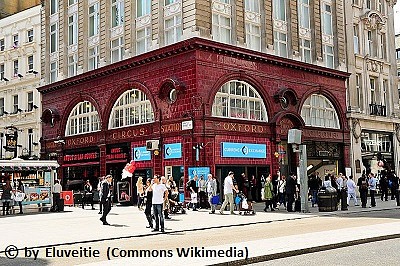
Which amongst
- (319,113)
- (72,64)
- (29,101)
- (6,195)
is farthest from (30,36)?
(319,113)

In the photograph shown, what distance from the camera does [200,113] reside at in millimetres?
28547

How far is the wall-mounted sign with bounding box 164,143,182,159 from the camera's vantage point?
2953 cm

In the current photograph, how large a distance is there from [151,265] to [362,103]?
3352 cm

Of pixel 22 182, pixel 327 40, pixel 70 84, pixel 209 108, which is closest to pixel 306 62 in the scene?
pixel 327 40

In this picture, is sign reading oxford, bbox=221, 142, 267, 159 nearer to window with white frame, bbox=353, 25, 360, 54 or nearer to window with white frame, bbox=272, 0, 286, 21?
window with white frame, bbox=272, 0, 286, 21

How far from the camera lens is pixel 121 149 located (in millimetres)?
34094

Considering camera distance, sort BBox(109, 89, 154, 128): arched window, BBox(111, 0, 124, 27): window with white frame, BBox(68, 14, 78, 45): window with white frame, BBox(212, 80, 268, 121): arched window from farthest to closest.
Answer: BBox(68, 14, 78, 45): window with white frame, BBox(111, 0, 124, 27): window with white frame, BBox(109, 89, 154, 128): arched window, BBox(212, 80, 268, 121): arched window

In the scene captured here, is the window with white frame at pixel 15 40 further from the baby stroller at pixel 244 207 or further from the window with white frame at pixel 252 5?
the baby stroller at pixel 244 207

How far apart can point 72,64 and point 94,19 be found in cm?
395

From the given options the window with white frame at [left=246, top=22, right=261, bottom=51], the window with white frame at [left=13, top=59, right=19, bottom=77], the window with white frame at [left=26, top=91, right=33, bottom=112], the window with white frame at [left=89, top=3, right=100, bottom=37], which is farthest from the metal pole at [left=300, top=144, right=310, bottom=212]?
the window with white frame at [left=13, top=59, right=19, bottom=77]

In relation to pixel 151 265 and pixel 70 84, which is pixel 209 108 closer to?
pixel 70 84

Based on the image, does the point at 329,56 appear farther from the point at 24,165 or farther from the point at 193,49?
the point at 24,165

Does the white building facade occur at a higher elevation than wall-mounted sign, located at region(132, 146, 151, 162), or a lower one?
higher

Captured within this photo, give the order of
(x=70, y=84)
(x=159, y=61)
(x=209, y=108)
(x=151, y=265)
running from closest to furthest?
(x=151, y=265), (x=209, y=108), (x=159, y=61), (x=70, y=84)
